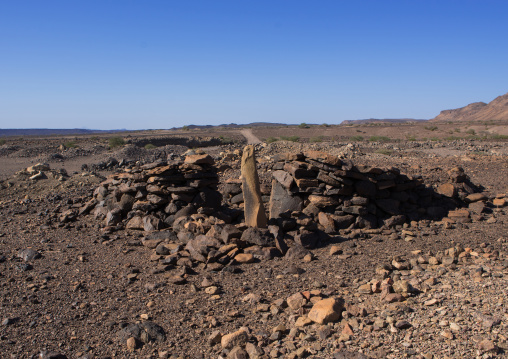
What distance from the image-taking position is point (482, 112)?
132m

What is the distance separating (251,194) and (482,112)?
147553mm

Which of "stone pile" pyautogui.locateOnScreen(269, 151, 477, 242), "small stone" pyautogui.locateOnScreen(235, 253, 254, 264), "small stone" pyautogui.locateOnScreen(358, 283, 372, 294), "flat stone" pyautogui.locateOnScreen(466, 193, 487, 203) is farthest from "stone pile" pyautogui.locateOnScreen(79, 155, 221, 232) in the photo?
"flat stone" pyautogui.locateOnScreen(466, 193, 487, 203)

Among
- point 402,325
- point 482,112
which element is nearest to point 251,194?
point 402,325

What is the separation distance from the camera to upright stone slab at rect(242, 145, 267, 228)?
26.7ft

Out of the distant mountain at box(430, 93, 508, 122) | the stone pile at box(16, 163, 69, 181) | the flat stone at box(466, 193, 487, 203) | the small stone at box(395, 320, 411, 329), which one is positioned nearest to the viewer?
the small stone at box(395, 320, 411, 329)

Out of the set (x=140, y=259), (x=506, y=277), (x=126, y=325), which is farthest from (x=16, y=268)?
(x=506, y=277)

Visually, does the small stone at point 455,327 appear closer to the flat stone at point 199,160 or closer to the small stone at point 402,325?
the small stone at point 402,325

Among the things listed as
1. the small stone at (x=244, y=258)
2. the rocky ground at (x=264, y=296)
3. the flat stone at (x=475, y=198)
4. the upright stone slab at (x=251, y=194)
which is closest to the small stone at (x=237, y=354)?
the rocky ground at (x=264, y=296)

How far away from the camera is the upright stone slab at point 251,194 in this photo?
26.7 ft

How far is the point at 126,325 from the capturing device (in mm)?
4926

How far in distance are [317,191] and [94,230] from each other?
527 cm

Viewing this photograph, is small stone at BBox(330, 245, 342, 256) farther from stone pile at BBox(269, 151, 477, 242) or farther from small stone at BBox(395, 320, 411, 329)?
small stone at BBox(395, 320, 411, 329)

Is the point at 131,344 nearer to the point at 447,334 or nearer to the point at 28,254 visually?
the point at 447,334

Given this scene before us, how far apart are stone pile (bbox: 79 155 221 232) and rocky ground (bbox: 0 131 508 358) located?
0.45m
